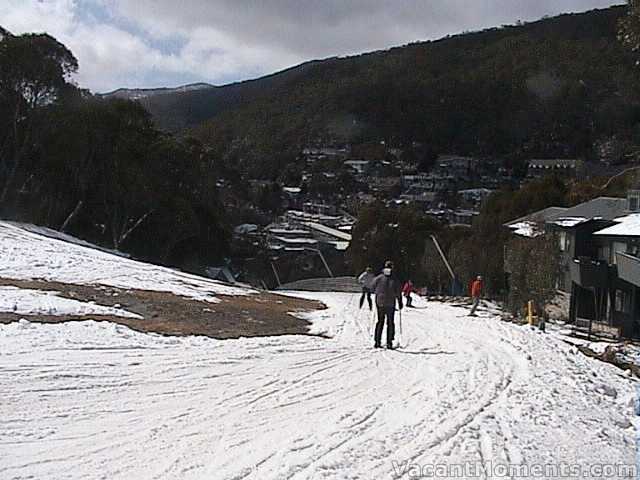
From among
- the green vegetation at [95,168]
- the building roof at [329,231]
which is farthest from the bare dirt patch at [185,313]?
the building roof at [329,231]

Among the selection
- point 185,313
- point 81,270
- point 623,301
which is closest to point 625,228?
point 623,301

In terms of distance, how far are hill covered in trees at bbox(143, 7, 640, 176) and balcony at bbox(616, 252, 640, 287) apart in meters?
59.1

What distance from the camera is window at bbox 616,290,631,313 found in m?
33.0

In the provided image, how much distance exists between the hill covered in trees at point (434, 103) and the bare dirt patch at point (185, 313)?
6709cm

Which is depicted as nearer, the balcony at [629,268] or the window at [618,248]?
the balcony at [629,268]

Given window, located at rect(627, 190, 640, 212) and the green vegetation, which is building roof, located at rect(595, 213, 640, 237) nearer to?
window, located at rect(627, 190, 640, 212)

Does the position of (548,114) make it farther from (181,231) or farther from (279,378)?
(279,378)

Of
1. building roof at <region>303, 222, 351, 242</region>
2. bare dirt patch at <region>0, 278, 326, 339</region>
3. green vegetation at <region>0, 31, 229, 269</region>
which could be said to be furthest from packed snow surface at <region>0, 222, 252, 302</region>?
building roof at <region>303, 222, 351, 242</region>

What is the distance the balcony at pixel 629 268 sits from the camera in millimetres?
28281

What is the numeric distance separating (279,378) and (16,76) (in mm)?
33296

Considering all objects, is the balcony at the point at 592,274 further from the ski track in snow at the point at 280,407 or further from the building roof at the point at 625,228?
the ski track in snow at the point at 280,407

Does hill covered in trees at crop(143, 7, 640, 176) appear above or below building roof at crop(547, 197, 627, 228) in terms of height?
above

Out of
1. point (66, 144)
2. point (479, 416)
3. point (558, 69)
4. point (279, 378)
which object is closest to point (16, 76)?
point (66, 144)

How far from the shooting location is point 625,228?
33.2m
